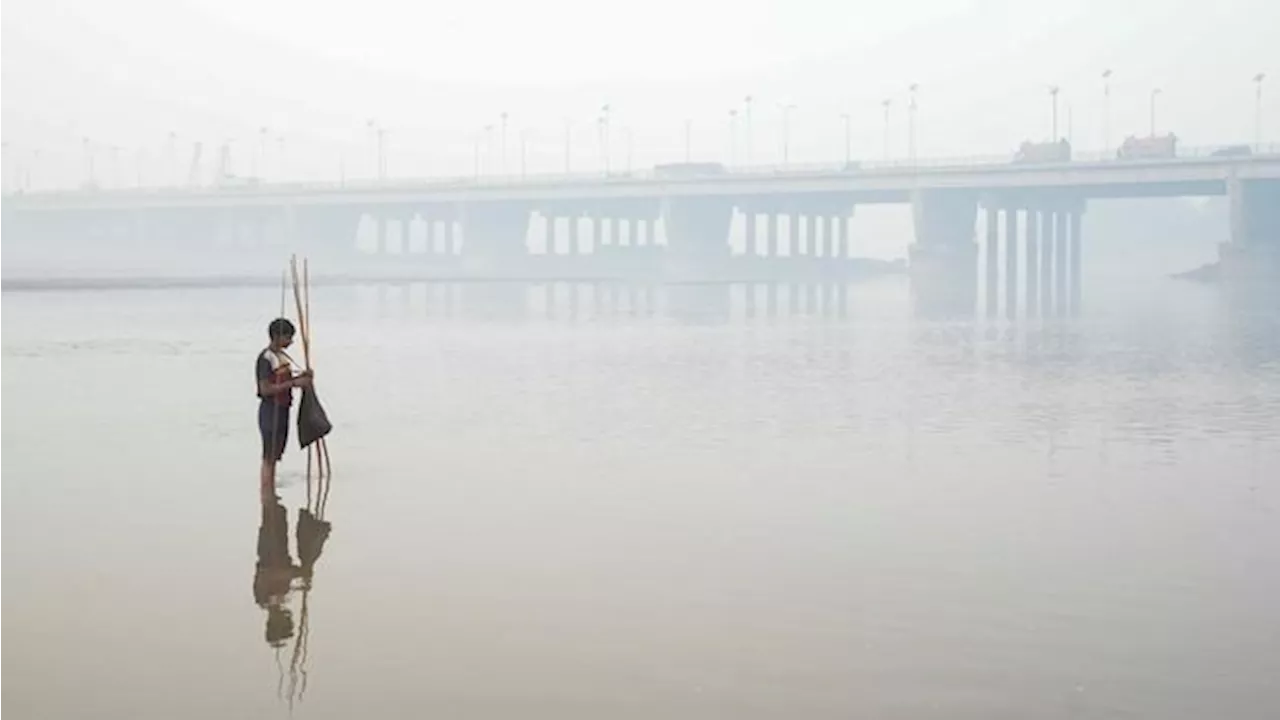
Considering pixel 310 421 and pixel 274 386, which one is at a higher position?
pixel 274 386

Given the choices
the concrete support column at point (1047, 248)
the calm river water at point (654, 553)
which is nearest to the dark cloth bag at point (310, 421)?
the calm river water at point (654, 553)

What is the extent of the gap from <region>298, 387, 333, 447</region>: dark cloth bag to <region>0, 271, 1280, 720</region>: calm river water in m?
0.89

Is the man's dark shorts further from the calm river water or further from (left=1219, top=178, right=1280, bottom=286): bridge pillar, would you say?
(left=1219, top=178, right=1280, bottom=286): bridge pillar

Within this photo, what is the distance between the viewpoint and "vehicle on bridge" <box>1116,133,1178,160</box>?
137 meters

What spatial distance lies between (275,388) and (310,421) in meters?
1.14

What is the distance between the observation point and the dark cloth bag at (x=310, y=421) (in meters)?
17.5

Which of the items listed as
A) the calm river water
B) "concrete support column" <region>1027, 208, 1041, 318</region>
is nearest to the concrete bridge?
"concrete support column" <region>1027, 208, 1041, 318</region>

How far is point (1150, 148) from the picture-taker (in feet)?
454

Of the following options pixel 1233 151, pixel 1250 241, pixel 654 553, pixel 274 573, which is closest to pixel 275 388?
pixel 274 573

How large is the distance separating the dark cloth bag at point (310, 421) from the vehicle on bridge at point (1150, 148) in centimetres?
12692

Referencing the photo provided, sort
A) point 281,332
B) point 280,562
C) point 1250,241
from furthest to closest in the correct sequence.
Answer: point 1250,241, point 281,332, point 280,562

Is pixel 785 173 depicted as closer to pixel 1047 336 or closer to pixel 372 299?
pixel 372 299

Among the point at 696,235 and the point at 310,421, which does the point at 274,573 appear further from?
the point at 696,235

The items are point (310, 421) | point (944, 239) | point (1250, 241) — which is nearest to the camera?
point (310, 421)
